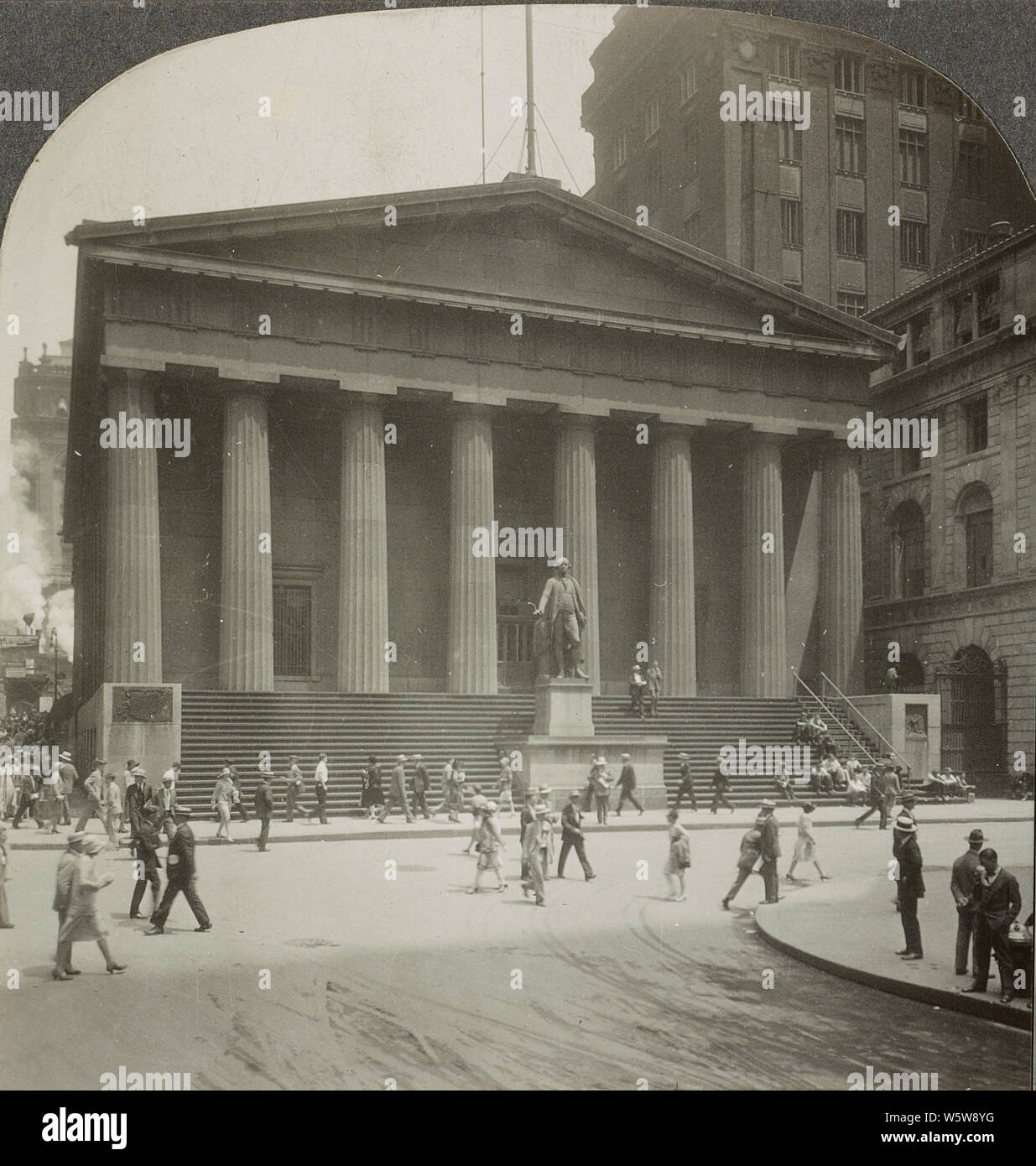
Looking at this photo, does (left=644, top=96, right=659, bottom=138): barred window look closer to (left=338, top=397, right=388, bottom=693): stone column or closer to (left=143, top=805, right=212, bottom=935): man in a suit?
(left=338, top=397, right=388, bottom=693): stone column

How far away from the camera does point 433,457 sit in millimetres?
13039

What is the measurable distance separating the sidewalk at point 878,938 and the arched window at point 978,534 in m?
2.79

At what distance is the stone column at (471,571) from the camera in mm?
10406

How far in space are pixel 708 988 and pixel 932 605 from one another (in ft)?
16.3

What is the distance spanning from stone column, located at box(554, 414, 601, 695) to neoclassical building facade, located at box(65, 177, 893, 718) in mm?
77

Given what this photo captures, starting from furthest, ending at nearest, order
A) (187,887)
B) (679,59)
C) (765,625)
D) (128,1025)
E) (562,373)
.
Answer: (562,373), (765,625), (679,59), (187,887), (128,1025)

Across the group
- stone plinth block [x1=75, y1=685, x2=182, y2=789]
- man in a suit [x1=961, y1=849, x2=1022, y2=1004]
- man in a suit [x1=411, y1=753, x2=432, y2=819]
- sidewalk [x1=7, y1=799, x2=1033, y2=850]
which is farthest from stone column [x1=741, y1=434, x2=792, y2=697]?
stone plinth block [x1=75, y1=685, x2=182, y2=789]

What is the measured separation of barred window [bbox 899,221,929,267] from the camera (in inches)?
444

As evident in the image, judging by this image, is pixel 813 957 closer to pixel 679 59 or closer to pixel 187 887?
pixel 187 887

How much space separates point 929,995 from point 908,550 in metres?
4.61

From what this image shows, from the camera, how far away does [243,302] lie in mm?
11656

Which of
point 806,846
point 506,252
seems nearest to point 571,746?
point 806,846

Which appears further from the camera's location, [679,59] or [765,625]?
[765,625]

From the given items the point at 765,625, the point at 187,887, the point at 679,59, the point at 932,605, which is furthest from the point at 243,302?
the point at 932,605
